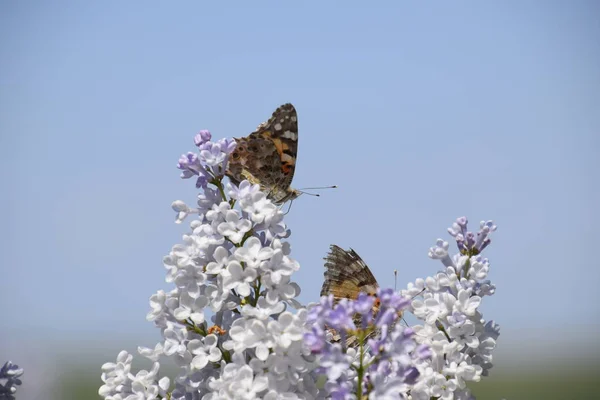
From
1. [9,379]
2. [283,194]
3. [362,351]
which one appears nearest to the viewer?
[362,351]

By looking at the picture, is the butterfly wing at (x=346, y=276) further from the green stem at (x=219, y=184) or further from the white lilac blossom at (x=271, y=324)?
the green stem at (x=219, y=184)

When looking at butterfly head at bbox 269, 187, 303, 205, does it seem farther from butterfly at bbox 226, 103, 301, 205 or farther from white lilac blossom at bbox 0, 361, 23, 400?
white lilac blossom at bbox 0, 361, 23, 400

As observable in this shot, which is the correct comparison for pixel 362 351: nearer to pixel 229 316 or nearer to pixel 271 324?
pixel 271 324

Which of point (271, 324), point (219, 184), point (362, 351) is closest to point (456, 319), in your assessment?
point (362, 351)

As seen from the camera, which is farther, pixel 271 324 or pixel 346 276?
pixel 346 276

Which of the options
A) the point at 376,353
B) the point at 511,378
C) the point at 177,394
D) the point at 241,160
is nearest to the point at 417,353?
the point at 376,353

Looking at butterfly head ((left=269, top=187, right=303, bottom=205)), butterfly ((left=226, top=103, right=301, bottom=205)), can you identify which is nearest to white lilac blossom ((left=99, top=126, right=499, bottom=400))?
butterfly ((left=226, top=103, right=301, bottom=205))
